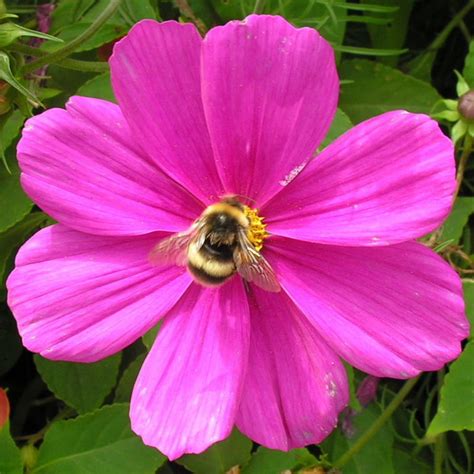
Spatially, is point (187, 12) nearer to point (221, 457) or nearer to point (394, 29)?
point (394, 29)

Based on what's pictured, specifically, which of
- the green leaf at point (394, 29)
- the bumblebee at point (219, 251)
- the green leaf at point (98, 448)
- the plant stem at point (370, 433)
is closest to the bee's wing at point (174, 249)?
the bumblebee at point (219, 251)

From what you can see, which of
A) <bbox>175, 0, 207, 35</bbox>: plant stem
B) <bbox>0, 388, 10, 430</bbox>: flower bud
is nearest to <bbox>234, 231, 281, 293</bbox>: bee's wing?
<bbox>0, 388, 10, 430</bbox>: flower bud

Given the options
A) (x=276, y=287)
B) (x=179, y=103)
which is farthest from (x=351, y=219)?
(x=179, y=103)

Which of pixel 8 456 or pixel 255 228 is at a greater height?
pixel 255 228

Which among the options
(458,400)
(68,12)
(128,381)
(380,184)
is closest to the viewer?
(380,184)

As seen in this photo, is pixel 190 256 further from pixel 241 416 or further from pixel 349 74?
pixel 349 74

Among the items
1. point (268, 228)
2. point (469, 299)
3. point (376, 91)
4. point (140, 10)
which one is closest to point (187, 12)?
point (140, 10)

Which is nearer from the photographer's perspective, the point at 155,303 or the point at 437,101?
the point at 155,303
